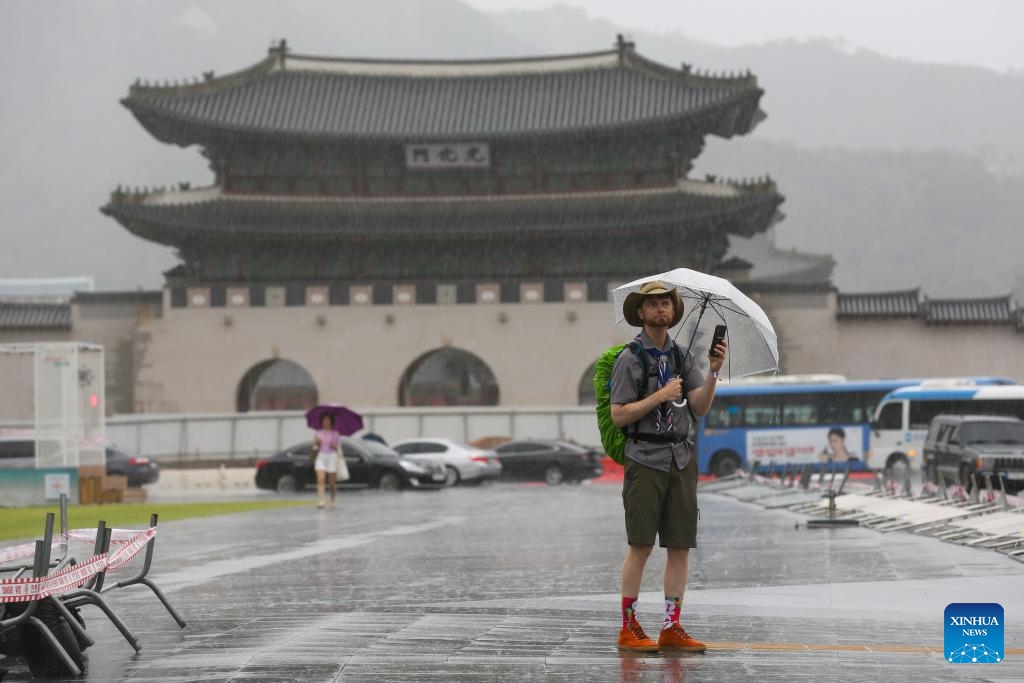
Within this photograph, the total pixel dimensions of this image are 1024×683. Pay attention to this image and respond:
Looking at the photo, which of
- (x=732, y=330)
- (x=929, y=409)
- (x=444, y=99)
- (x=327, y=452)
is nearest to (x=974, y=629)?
(x=732, y=330)

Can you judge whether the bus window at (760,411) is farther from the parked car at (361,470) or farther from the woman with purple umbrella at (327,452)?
the woman with purple umbrella at (327,452)

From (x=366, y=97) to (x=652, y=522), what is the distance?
41.6m

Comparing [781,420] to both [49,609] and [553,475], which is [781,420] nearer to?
[553,475]

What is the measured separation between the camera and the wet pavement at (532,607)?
20.9 ft

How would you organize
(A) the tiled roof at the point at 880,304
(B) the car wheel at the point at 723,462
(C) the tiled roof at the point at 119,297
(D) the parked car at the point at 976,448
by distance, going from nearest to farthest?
(D) the parked car at the point at 976,448 < (B) the car wheel at the point at 723,462 < (A) the tiled roof at the point at 880,304 < (C) the tiled roof at the point at 119,297

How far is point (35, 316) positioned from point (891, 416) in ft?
92.2

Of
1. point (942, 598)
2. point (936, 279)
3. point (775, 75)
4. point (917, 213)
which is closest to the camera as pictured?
point (942, 598)

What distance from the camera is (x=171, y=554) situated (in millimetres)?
14023

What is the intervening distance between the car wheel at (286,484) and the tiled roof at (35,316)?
1621 centimetres

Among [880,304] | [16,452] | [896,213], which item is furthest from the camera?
[896,213]

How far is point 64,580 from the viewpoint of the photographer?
275 inches

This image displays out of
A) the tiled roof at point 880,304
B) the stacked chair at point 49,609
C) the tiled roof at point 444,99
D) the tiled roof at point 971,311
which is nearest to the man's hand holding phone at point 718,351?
the stacked chair at point 49,609

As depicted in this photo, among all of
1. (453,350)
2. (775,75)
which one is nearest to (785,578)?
(453,350)

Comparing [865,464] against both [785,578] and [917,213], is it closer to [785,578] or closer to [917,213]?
[785,578]
